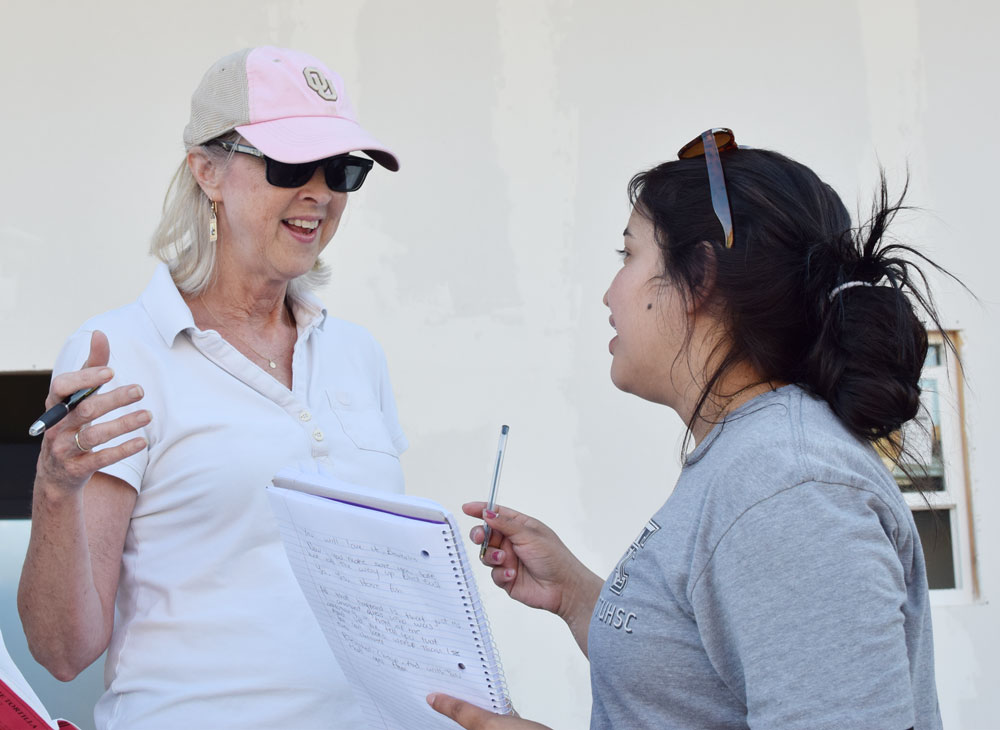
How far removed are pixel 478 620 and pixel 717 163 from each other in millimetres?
702

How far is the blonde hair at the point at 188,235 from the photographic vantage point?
1.83 m

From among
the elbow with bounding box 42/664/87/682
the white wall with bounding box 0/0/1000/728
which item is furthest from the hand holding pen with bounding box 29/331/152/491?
the white wall with bounding box 0/0/1000/728

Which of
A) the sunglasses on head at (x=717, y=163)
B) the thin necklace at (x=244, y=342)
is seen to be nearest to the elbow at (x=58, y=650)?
the thin necklace at (x=244, y=342)

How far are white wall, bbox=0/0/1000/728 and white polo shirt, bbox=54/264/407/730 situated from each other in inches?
63.1

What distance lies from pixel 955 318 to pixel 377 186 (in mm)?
2185

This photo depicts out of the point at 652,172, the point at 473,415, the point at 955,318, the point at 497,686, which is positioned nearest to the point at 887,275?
the point at 652,172

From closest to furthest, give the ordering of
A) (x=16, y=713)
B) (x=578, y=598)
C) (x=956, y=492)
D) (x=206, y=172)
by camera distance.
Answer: (x=16, y=713)
(x=578, y=598)
(x=206, y=172)
(x=956, y=492)

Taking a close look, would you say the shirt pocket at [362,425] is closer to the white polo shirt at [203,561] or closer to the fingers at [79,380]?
the white polo shirt at [203,561]

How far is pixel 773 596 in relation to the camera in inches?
40.6

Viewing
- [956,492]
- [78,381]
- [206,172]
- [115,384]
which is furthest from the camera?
[956,492]

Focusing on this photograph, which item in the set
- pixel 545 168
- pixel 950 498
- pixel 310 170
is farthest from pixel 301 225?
pixel 950 498

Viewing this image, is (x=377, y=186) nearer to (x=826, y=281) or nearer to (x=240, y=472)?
(x=240, y=472)

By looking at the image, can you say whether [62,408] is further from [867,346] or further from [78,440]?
[867,346]

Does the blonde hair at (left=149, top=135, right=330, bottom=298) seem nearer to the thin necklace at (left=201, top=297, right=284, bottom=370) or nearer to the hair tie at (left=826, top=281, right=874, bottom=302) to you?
the thin necklace at (left=201, top=297, right=284, bottom=370)
